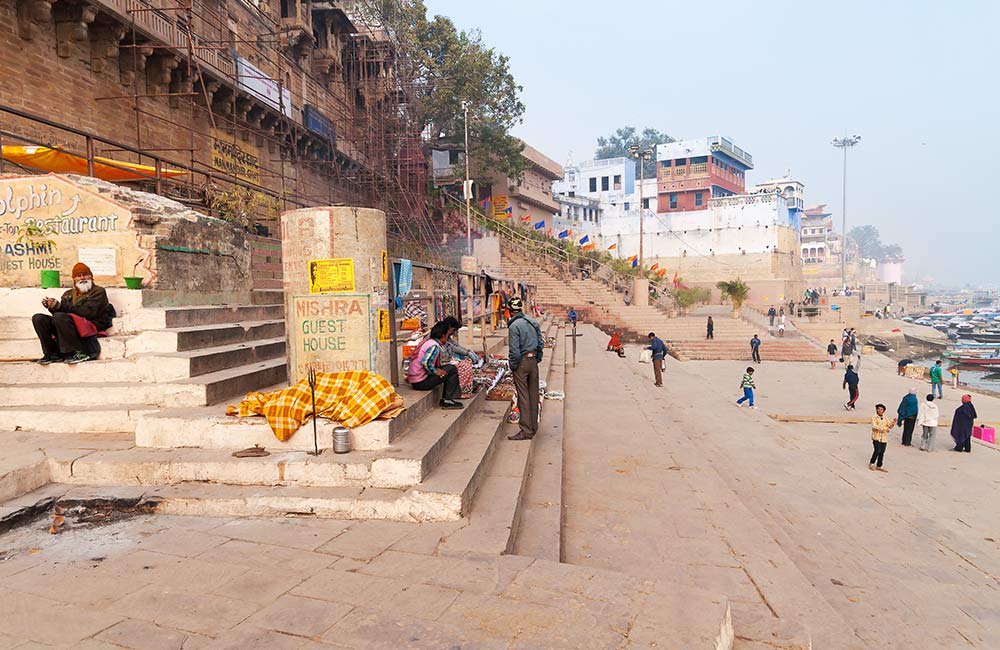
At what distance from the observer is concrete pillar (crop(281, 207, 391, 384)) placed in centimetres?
582

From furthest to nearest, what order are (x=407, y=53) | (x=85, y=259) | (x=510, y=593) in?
1. (x=407, y=53)
2. (x=85, y=259)
3. (x=510, y=593)

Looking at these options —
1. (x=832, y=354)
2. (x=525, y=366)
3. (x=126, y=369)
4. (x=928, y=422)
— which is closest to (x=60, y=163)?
(x=126, y=369)

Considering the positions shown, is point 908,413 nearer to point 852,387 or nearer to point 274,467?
point 852,387

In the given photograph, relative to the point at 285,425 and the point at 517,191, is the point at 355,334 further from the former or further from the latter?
the point at 517,191

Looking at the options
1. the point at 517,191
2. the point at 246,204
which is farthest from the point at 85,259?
the point at 517,191

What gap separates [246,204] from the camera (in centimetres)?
1341

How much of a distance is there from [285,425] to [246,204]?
10.1m

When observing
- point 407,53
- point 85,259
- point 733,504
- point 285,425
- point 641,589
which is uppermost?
point 407,53

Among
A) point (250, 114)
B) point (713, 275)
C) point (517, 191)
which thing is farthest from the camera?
point (713, 275)

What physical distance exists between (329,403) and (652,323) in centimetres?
2733

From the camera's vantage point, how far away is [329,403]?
16.5ft

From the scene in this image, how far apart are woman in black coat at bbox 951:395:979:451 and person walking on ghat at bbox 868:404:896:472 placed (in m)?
2.79

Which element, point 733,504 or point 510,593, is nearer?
point 510,593

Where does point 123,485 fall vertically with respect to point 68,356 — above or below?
below
